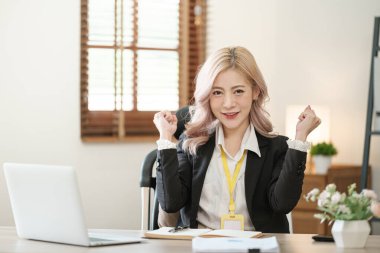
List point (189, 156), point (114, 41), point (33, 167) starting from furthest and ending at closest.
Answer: point (114, 41) < point (189, 156) < point (33, 167)

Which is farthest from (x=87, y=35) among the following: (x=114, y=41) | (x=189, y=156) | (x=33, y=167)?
(x=33, y=167)

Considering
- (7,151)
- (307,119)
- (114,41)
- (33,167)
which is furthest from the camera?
(114,41)

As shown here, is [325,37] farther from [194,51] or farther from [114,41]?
[114,41]

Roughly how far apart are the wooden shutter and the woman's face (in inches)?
101

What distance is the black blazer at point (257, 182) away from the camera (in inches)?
110

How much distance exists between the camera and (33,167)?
234 cm

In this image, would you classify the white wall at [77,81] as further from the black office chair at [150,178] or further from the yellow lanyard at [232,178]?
the yellow lanyard at [232,178]

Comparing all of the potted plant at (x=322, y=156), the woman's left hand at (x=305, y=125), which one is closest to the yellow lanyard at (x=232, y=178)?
the woman's left hand at (x=305, y=125)

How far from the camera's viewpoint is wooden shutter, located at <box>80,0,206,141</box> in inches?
214

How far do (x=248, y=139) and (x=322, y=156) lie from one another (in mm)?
2186

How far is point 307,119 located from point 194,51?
123 inches

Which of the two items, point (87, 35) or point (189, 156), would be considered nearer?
point (189, 156)

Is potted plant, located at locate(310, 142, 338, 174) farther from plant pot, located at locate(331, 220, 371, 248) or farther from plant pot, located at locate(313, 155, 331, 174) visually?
plant pot, located at locate(331, 220, 371, 248)

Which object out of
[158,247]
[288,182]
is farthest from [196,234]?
[288,182]
